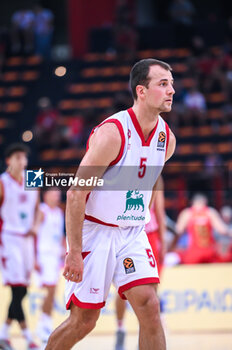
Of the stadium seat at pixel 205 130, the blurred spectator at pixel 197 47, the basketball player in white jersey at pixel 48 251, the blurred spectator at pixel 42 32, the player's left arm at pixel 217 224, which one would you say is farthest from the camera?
the blurred spectator at pixel 42 32

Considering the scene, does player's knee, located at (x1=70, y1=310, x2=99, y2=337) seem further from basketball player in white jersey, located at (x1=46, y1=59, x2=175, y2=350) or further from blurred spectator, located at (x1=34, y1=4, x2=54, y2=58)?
blurred spectator, located at (x1=34, y1=4, x2=54, y2=58)

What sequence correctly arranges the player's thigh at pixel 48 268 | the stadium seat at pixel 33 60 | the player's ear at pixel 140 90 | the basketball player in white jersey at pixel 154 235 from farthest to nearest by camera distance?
the stadium seat at pixel 33 60 < the player's thigh at pixel 48 268 < the basketball player in white jersey at pixel 154 235 < the player's ear at pixel 140 90

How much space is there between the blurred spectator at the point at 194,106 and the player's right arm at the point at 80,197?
10478mm

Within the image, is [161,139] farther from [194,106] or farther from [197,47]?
[197,47]

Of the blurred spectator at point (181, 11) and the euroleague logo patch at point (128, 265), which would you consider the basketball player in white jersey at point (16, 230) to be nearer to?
the euroleague logo patch at point (128, 265)

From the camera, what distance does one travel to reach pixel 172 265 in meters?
9.15

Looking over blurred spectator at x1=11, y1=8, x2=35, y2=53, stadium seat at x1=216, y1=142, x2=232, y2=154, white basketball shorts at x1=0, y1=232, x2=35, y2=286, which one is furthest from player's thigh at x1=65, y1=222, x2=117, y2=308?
blurred spectator at x1=11, y1=8, x2=35, y2=53

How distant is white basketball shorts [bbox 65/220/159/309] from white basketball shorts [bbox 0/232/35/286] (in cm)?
299

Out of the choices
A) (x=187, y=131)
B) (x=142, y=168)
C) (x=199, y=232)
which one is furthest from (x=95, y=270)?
(x=187, y=131)

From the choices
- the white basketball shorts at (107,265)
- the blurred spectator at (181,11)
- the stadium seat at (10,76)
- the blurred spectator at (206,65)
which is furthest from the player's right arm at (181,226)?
the stadium seat at (10,76)

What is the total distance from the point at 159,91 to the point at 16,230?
3.49 m

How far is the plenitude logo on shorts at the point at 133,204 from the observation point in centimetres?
397

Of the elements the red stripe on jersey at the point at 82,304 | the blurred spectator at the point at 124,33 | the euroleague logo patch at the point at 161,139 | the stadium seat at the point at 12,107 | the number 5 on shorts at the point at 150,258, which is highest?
the blurred spectator at the point at 124,33

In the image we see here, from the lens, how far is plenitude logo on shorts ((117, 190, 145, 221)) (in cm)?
397
